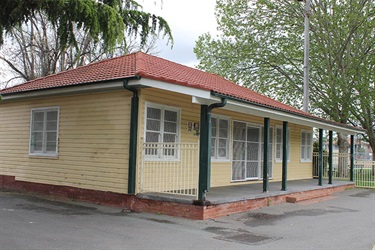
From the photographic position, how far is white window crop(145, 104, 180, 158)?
33.0 ft

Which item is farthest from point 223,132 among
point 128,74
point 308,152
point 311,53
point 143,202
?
point 311,53

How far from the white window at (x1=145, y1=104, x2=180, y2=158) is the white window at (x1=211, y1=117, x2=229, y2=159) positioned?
6.69 ft

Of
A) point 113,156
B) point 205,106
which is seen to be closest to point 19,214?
point 113,156

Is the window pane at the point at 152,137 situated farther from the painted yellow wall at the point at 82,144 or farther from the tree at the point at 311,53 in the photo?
the tree at the point at 311,53

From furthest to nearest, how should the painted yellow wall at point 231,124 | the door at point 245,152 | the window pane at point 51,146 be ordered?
the door at point 245,152 < the window pane at point 51,146 < the painted yellow wall at point 231,124

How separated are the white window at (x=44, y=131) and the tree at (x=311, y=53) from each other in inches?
633

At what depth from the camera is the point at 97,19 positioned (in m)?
8.55

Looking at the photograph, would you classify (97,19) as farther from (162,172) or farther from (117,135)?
(162,172)

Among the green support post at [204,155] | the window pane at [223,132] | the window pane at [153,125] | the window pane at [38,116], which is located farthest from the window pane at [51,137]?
the window pane at [223,132]

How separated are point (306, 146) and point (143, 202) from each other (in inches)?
461

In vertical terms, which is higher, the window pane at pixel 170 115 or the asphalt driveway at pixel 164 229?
the window pane at pixel 170 115

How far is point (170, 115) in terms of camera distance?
35.3ft

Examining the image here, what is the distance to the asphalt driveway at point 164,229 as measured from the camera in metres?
6.75

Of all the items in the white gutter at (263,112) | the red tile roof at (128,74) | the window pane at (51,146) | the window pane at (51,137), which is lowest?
the window pane at (51,146)
